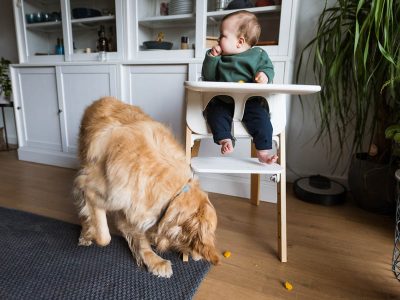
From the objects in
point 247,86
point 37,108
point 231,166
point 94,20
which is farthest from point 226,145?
point 37,108

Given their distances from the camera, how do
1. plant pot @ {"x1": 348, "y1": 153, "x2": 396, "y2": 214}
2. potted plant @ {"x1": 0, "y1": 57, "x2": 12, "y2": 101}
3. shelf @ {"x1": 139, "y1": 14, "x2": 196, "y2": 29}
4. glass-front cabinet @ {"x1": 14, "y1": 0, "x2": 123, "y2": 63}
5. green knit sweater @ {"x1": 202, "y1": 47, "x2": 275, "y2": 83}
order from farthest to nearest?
potted plant @ {"x1": 0, "y1": 57, "x2": 12, "y2": 101} → glass-front cabinet @ {"x1": 14, "y1": 0, "x2": 123, "y2": 63} → shelf @ {"x1": 139, "y1": 14, "x2": 196, "y2": 29} → plant pot @ {"x1": 348, "y1": 153, "x2": 396, "y2": 214} → green knit sweater @ {"x1": 202, "y1": 47, "x2": 275, "y2": 83}

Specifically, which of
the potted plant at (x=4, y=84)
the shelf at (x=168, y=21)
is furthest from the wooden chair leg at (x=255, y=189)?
the potted plant at (x=4, y=84)

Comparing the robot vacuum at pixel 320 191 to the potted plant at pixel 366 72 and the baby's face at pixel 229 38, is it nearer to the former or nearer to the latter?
the potted plant at pixel 366 72

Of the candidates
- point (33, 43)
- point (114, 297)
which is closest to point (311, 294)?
point (114, 297)

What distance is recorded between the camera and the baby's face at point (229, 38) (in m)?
1.12

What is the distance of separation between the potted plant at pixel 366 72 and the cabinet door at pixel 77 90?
1.41m

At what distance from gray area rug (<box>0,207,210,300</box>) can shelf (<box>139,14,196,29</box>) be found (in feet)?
4.88

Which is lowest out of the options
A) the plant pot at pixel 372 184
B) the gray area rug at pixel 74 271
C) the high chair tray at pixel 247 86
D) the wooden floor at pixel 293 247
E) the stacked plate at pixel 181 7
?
the wooden floor at pixel 293 247

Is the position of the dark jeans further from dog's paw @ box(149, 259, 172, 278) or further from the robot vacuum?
the robot vacuum

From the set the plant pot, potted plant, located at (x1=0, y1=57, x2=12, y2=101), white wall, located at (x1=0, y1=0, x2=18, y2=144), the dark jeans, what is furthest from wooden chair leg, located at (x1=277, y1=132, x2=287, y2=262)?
white wall, located at (x1=0, y1=0, x2=18, y2=144)

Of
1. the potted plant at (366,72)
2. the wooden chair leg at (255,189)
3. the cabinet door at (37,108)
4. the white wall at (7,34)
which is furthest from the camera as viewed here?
the white wall at (7,34)

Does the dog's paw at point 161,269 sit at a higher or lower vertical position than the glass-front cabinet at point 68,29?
lower

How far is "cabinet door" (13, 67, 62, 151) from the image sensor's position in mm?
2238

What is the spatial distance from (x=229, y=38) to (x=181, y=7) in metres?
0.94
